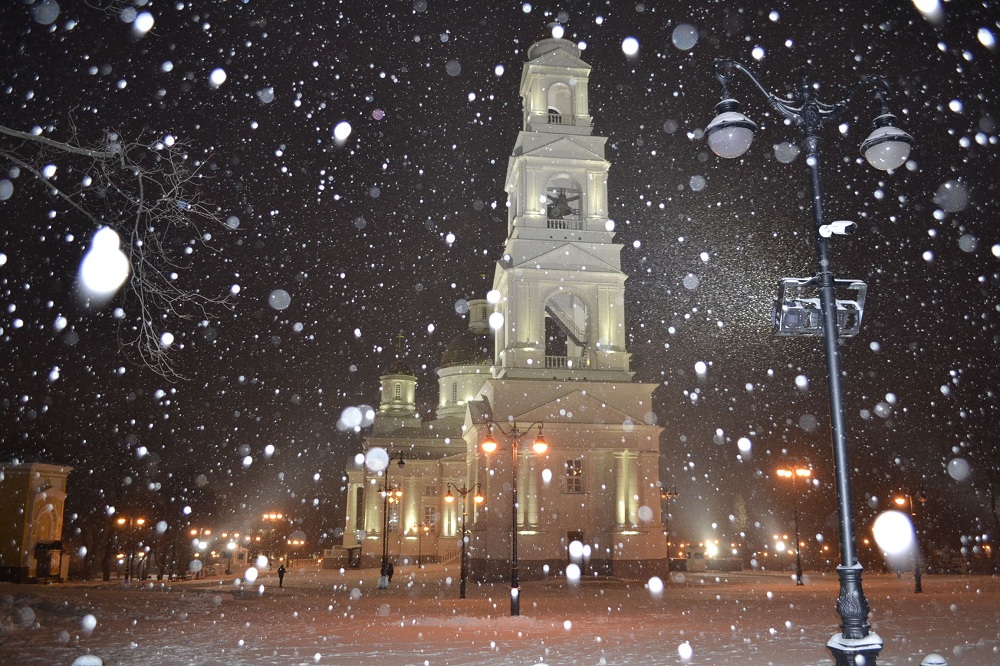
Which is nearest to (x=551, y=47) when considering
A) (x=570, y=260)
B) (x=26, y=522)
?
(x=570, y=260)

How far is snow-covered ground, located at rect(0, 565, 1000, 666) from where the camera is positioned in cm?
1355

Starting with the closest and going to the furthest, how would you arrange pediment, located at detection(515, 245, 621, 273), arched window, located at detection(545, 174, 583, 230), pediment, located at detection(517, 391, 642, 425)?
pediment, located at detection(517, 391, 642, 425)
pediment, located at detection(515, 245, 621, 273)
arched window, located at detection(545, 174, 583, 230)

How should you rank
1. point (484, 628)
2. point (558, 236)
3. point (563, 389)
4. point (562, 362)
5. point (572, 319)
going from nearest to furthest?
point (484, 628) < point (563, 389) < point (562, 362) < point (558, 236) < point (572, 319)

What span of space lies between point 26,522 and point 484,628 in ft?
87.8

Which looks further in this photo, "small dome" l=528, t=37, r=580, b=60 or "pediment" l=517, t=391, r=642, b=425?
"small dome" l=528, t=37, r=580, b=60

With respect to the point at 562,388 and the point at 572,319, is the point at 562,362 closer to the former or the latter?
the point at 562,388

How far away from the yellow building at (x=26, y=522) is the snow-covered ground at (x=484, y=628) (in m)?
8.11

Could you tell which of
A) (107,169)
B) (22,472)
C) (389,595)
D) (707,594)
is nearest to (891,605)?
(707,594)

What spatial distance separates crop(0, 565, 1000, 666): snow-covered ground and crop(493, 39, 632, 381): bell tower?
1368 centimetres

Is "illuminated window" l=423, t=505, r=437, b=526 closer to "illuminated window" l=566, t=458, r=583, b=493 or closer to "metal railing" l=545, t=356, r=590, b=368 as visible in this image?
"illuminated window" l=566, t=458, r=583, b=493

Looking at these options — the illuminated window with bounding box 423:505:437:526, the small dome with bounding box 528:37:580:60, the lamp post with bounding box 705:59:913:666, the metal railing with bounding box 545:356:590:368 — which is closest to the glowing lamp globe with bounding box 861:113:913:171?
the lamp post with bounding box 705:59:913:666

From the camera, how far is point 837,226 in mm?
8492

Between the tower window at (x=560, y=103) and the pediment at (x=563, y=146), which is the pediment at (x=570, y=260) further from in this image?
the tower window at (x=560, y=103)

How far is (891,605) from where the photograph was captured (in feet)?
78.2
